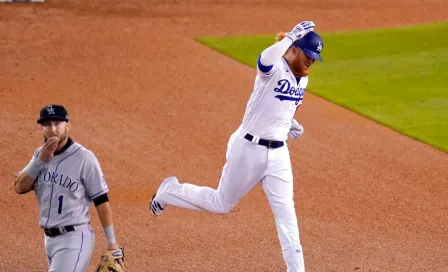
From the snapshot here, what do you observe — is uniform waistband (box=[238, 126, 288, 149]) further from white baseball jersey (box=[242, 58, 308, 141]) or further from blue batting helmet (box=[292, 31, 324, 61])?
blue batting helmet (box=[292, 31, 324, 61])

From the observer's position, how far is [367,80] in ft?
51.6

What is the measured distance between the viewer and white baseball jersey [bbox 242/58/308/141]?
7852 millimetres

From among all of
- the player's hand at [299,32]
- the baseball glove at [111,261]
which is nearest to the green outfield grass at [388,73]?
the player's hand at [299,32]

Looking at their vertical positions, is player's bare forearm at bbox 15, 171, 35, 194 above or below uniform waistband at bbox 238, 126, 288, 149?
below

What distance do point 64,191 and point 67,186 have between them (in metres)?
0.04

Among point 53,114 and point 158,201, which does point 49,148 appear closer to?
point 53,114

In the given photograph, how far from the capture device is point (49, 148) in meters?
6.31

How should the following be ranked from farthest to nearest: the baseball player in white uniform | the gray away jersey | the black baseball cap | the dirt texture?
1. the dirt texture
2. the baseball player in white uniform
3. the gray away jersey
4. the black baseball cap

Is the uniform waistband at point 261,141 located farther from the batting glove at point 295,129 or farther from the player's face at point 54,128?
the player's face at point 54,128

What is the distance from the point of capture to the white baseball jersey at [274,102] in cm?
785

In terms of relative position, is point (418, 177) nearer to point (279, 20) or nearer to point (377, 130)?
point (377, 130)

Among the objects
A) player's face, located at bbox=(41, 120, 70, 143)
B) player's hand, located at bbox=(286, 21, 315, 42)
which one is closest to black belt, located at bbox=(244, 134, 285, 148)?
player's hand, located at bbox=(286, 21, 315, 42)

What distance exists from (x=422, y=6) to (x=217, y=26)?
17.8 ft

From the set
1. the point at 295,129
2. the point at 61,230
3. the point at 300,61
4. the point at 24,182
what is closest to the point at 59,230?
the point at 61,230
